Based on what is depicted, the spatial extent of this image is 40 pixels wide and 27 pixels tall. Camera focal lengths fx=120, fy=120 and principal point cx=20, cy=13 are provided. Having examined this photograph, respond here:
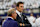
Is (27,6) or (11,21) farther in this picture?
(27,6)

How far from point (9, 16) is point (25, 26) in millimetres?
534

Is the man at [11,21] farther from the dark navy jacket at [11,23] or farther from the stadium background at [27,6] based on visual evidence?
the stadium background at [27,6]

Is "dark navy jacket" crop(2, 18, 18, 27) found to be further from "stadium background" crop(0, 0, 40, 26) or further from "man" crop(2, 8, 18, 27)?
"stadium background" crop(0, 0, 40, 26)

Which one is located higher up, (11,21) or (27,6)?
(11,21)

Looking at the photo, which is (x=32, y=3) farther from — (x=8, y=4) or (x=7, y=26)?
(x=7, y=26)

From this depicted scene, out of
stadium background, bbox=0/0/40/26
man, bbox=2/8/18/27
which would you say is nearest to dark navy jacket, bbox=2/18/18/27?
man, bbox=2/8/18/27

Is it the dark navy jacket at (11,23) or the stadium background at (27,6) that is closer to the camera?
Result: the dark navy jacket at (11,23)

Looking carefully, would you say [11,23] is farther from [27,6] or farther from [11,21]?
[27,6]

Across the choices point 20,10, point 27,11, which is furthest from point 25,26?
point 27,11

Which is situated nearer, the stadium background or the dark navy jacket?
the dark navy jacket

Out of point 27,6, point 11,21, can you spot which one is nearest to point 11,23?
point 11,21

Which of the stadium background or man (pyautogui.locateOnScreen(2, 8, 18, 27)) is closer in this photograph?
man (pyautogui.locateOnScreen(2, 8, 18, 27))

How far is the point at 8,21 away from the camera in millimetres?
1521

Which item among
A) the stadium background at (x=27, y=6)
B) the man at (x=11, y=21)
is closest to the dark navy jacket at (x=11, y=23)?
the man at (x=11, y=21)
